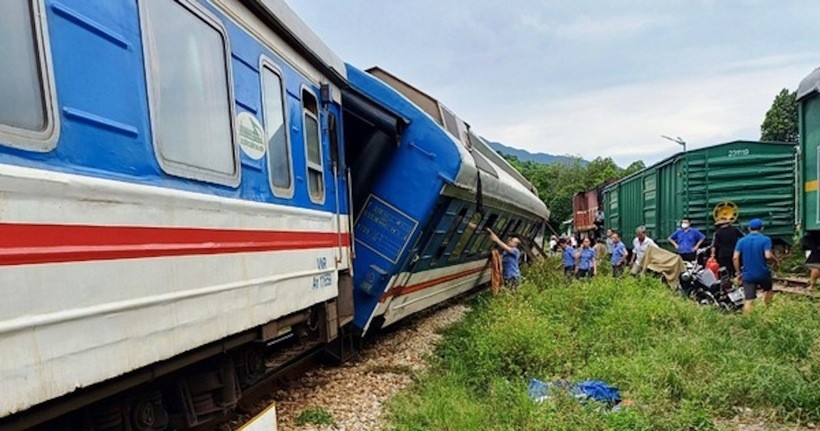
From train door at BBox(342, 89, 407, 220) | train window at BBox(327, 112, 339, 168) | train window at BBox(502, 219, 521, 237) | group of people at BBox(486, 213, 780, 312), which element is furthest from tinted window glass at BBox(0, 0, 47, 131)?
train window at BBox(502, 219, 521, 237)

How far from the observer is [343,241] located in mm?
6223

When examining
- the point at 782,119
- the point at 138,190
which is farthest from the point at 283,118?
the point at 782,119

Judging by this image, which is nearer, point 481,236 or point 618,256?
point 481,236

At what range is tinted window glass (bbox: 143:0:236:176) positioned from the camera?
10.3 ft

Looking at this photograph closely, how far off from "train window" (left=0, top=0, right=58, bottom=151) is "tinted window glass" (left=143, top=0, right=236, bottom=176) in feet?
2.34

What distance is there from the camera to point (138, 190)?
2783 millimetres

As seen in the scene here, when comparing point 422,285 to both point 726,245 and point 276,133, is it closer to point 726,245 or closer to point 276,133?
point 276,133

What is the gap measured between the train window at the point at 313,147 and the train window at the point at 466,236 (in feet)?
13.3

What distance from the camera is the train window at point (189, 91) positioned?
10.3 ft

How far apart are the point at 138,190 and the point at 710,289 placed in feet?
31.1

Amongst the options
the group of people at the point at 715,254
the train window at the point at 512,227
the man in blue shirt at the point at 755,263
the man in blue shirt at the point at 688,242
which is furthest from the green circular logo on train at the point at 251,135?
the man in blue shirt at the point at 688,242

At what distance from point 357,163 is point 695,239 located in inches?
321

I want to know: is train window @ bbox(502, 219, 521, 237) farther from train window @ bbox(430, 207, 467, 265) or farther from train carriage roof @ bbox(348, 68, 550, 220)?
train window @ bbox(430, 207, 467, 265)

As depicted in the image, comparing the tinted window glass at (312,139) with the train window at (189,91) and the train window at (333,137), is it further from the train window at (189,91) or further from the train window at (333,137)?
the train window at (189,91)
